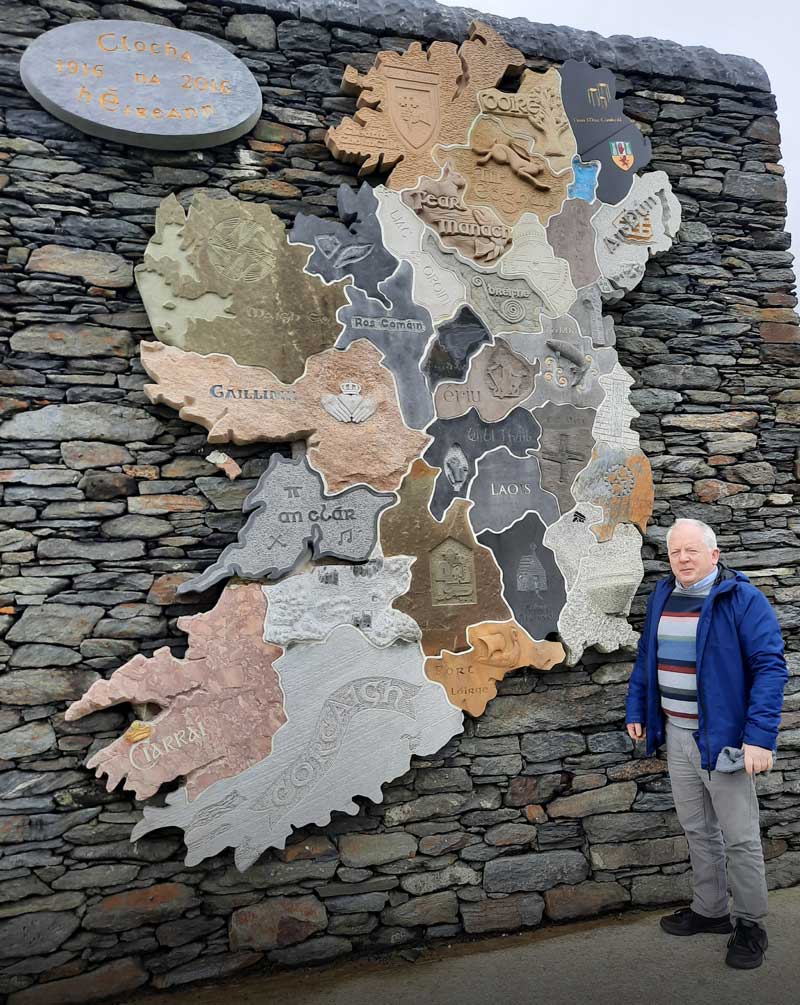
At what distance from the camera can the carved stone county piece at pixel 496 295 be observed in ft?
11.1

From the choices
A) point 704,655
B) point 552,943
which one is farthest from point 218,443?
point 552,943

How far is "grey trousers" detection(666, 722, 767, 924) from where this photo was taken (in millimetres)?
2611

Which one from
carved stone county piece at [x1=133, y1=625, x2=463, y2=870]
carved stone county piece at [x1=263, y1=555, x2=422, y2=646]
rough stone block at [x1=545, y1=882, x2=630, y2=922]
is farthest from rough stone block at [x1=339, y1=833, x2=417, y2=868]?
carved stone county piece at [x1=263, y1=555, x2=422, y2=646]

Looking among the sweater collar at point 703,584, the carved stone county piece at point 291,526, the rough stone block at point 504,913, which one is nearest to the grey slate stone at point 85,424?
the carved stone county piece at point 291,526

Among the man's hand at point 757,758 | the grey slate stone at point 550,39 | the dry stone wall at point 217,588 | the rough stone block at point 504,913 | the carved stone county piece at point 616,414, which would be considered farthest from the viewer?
the carved stone county piece at point 616,414

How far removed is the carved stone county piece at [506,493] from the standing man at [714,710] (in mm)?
689

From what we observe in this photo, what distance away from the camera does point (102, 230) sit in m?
3.03

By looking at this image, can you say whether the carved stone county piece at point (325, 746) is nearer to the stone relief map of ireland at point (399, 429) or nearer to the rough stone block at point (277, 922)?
the stone relief map of ireland at point (399, 429)

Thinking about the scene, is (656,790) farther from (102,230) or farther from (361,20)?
(361,20)

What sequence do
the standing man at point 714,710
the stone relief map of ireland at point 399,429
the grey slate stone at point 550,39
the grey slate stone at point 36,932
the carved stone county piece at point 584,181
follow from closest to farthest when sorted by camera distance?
the standing man at point 714,710
the grey slate stone at point 36,932
the stone relief map of ireland at point 399,429
the grey slate stone at point 550,39
the carved stone county piece at point 584,181

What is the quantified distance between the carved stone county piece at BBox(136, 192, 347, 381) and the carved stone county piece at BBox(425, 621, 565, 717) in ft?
4.39

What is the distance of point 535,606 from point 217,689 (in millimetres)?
1380

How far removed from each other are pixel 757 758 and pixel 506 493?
1.41m

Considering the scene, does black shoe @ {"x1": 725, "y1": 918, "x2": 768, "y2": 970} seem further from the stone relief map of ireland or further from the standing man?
the stone relief map of ireland
